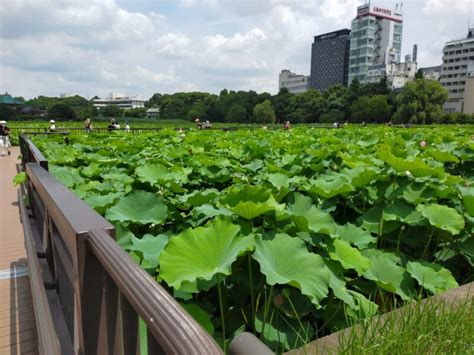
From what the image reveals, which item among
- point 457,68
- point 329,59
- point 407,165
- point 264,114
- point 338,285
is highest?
point 329,59

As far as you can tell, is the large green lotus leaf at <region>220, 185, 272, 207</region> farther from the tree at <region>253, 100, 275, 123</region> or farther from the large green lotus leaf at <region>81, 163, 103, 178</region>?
the tree at <region>253, 100, 275, 123</region>

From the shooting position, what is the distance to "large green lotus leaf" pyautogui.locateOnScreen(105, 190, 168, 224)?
66.7 inches

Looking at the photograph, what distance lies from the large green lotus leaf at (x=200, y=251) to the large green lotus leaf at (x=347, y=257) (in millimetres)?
416

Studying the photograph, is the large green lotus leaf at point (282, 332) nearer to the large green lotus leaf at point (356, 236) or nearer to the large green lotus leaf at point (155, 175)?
the large green lotus leaf at point (356, 236)

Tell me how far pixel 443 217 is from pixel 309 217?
64 centimetres

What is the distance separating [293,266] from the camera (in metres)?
1.31

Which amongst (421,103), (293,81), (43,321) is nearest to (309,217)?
(43,321)

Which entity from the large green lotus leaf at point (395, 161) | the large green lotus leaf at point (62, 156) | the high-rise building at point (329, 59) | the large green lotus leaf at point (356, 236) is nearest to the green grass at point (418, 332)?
the large green lotus leaf at point (356, 236)

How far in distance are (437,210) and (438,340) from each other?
72 cm

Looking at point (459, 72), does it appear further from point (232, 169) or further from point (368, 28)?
point (232, 169)

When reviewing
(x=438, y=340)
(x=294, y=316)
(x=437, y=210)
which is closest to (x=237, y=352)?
(x=294, y=316)

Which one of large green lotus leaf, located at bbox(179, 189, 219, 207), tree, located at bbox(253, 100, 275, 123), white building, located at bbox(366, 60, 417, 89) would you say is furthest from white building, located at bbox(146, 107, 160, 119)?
large green lotus leaf, located at bbox(179, 189, 219, 207)

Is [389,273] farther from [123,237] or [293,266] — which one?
[123,237]

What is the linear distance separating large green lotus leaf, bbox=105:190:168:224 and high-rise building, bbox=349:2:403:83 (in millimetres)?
103697
